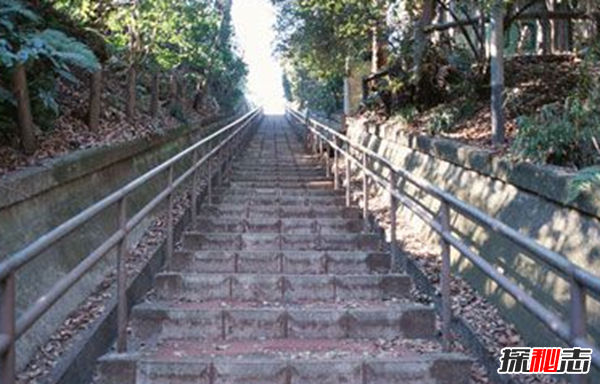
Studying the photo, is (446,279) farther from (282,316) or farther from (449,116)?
(449,116)

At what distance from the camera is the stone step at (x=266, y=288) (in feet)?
16.2

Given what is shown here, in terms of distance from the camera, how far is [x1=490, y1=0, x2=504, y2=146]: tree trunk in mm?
6035

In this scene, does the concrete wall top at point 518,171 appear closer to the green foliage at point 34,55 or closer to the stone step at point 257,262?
the stone step at point 257,262

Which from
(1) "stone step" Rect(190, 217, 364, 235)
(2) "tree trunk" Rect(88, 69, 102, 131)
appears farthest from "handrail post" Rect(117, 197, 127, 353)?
(2) "tree trunk" Rect(88, 69, 102, 131)

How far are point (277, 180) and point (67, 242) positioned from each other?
601 cm

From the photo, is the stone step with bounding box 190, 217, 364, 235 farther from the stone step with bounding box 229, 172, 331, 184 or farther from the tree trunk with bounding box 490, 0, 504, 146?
the stone step with bounding box 229, 172, 331, 184

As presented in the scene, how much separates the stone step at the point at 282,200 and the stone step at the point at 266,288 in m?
3.22

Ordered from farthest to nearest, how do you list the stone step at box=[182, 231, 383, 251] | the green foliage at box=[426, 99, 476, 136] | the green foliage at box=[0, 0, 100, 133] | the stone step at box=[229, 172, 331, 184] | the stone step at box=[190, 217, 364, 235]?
the stone step at box=[229, 172, 331, 184], the green foliage at box=[426, 99, 476, 136], the stone step at box=[190, 217, 364, 235], the stone step at box=[182, 231, 383, 251], the green foliage at box=[0, 0, 100, 133]

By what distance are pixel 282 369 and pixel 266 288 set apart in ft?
4.51

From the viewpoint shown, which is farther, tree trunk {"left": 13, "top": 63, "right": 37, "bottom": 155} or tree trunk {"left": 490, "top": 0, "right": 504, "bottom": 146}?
tree trunk {"left": 490, "top": 0, "right": 504, "bottom": 146}

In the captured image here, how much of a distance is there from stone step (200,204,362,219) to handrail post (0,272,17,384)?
17.2 ft

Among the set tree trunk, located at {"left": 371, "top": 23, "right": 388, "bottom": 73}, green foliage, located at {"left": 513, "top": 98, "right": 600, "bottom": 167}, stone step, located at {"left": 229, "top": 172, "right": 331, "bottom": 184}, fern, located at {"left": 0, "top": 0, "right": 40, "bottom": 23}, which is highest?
tree trunk, located at {"left": 371, "top": 23, "right": 388, "bottom": 73}

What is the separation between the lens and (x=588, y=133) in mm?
4875

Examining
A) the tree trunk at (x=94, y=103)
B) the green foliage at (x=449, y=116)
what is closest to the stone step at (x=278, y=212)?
the green foliage at (x=449, y=116)
